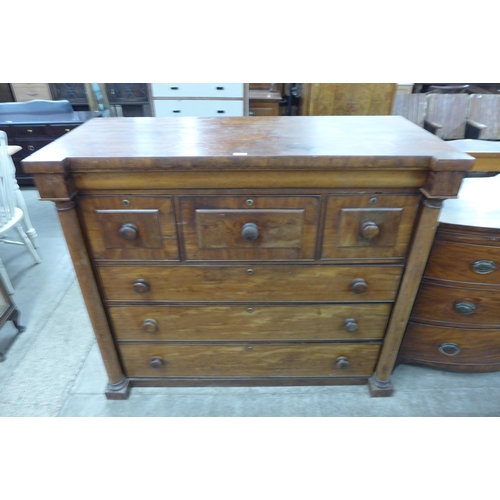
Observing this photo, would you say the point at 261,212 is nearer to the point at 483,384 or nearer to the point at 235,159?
the point at 235,159

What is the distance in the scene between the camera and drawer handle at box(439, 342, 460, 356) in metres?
1.56

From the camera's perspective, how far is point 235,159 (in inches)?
40.4

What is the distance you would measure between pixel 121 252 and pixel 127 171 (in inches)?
12.1

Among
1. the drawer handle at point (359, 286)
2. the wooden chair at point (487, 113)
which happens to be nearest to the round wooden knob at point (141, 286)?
the drawer handle at point (359, 286)

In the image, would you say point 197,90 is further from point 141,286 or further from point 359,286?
point 359,286

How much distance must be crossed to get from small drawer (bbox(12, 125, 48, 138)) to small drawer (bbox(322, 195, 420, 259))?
11.2 ft

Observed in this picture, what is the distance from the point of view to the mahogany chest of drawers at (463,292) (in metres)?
1.28

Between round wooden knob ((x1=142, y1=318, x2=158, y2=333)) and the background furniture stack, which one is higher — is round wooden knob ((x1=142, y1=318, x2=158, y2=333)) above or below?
below

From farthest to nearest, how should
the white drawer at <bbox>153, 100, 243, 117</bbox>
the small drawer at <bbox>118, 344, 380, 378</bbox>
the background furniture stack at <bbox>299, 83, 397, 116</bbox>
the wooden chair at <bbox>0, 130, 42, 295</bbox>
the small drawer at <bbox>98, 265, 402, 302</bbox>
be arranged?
the white drawer at <bbox>153, 100, 243, 117</bbox> < the background furniture stack at <bbox>299, 83, 397, 116</bbox> < the wooden chair at <bbox>0, 130, 42, 295</bbox> < the small drawer at <bbox>118, 344, 380, 378</bbox> < the small drawer at <bbox>98, 265, 402, 302</bbox>

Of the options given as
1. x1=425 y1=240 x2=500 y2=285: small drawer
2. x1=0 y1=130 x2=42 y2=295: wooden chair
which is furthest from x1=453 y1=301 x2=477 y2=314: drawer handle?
x1=0 y1=130 x2=42 y2=295: wooden chair

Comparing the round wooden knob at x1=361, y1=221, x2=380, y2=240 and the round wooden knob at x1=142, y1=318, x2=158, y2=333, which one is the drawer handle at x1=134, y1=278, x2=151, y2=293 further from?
the round wooden knob at x1=361, y1=221, x2=380, y2=240

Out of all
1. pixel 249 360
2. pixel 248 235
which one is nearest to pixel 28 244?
pixel 249 360

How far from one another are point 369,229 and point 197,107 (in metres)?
3.02

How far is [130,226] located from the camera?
115 centimetres
